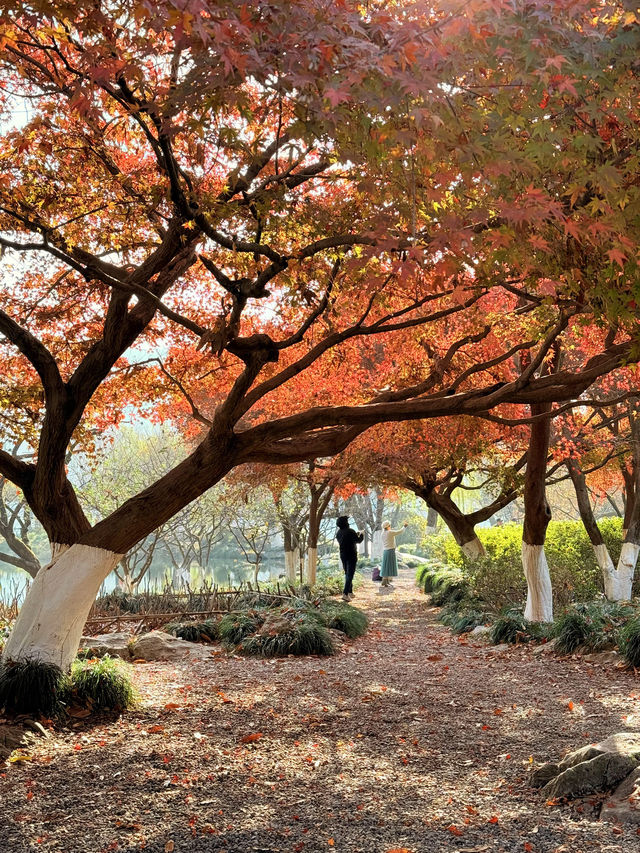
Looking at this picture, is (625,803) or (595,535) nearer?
(625,803)

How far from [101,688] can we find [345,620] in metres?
5.76

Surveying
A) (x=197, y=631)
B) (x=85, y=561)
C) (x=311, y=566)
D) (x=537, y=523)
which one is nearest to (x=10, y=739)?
(x=85, y=561)

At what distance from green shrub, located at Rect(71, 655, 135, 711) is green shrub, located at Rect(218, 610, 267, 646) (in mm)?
4150

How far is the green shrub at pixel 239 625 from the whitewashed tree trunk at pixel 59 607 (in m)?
4.36

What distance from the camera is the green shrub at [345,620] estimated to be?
11.4 metres

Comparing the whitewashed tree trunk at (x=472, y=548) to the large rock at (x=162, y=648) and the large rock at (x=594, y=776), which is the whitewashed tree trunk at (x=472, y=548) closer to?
the large rock at (x=162, y=648)

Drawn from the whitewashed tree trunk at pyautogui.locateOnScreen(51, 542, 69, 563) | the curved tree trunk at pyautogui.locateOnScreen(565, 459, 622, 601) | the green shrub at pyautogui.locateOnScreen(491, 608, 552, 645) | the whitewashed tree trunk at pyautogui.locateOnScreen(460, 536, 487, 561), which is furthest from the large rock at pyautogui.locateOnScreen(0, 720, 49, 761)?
the whitewashed tree trunk at pyautogui.locateOnScreen(460, 536, 487, 561)

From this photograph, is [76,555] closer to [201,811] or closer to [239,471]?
[201,811]

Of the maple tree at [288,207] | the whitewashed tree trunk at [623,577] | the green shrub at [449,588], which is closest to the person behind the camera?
the maple tree at [288,207]

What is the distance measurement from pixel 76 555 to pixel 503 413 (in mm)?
8128

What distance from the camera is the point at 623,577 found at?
1297 cm

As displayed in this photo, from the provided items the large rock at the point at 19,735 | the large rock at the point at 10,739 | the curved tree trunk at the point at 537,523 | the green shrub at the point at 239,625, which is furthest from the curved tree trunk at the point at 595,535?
the large rock at the point at 10,739

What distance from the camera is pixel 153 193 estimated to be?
5906 millimetres

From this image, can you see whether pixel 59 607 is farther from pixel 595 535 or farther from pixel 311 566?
pixel 311 566
